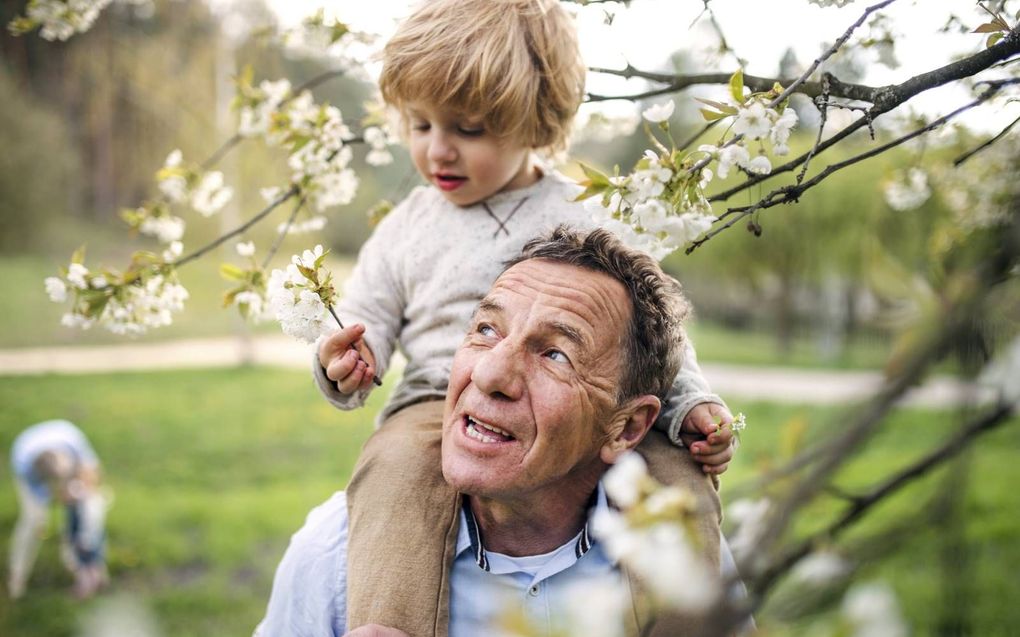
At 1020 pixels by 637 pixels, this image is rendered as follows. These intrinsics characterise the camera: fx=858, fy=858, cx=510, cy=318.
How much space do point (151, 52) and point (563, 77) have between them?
18722 mm

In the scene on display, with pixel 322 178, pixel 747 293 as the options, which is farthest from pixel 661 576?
pixel 747 293

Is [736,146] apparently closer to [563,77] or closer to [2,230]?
[563,77]

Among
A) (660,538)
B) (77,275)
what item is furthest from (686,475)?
(77,275)

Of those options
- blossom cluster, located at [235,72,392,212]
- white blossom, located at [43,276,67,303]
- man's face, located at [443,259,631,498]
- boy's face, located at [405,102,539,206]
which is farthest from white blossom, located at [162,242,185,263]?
man's face, located at [443,259,631,498]

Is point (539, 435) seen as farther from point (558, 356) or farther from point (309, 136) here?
point (309, 136)

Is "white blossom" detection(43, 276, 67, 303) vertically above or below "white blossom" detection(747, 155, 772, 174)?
below

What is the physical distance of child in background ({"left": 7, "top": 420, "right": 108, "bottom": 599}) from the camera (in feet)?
19.0

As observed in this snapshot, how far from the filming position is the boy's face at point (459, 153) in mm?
2059

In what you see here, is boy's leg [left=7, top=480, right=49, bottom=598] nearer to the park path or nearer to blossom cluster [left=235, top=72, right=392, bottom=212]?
blossom cluster [left=235, top=72, right=392, bottom=212]

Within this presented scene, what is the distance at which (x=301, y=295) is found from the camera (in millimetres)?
1615

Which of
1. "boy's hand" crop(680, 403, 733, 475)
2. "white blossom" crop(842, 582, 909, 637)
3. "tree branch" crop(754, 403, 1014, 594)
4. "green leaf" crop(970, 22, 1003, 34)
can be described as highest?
"green leaf" crop(970, 22, 1003, 34)

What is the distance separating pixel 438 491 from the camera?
76.8 inches

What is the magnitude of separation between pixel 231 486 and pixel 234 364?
7084 millimetres

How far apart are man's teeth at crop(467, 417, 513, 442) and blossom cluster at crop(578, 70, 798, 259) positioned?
0.53 meters
